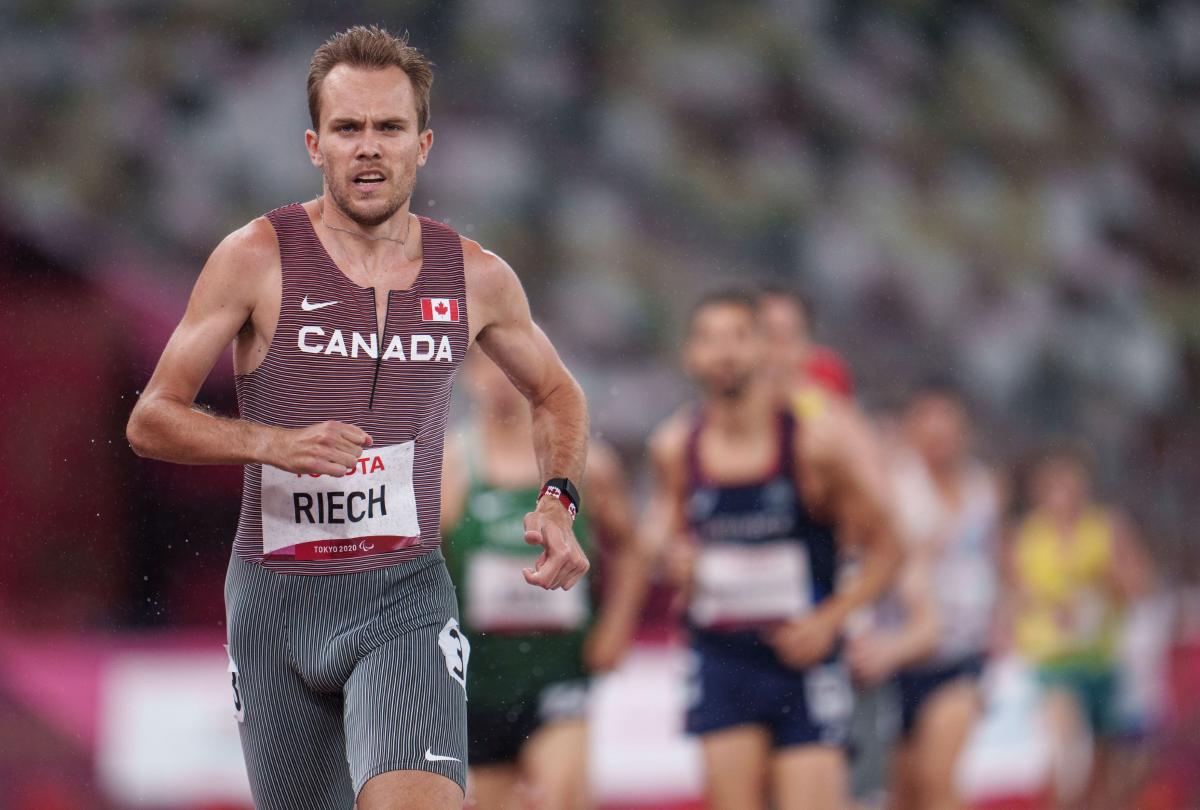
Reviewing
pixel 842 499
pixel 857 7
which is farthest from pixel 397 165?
pixel 857 7

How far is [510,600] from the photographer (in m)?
6.04

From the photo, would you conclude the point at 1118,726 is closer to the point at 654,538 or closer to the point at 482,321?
the point at 654,538

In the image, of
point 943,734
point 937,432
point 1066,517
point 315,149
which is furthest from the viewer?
point 1066,517

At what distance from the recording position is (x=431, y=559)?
3.51m

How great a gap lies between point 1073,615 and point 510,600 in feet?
15.2

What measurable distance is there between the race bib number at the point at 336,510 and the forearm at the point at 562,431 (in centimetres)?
39

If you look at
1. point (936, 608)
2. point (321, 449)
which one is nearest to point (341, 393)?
point (321, 449)

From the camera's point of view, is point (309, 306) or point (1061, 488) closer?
point (309, 306)

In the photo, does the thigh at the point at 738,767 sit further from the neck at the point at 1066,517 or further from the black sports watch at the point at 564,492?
the neck at the point at 1066,517

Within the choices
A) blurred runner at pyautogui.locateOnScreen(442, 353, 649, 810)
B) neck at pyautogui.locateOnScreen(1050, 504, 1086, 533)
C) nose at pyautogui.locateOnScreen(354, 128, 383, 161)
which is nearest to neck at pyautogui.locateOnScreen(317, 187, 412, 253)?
nose at pyautogui.locateOnScreen(354, 128, 383, 161)

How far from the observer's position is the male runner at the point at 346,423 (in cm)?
327

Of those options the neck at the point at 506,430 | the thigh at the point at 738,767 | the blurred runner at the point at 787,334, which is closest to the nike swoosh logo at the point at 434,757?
the thigh at the point at 738,767

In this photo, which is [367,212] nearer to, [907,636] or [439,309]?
[439,309]

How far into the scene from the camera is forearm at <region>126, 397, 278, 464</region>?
312 centimetres
